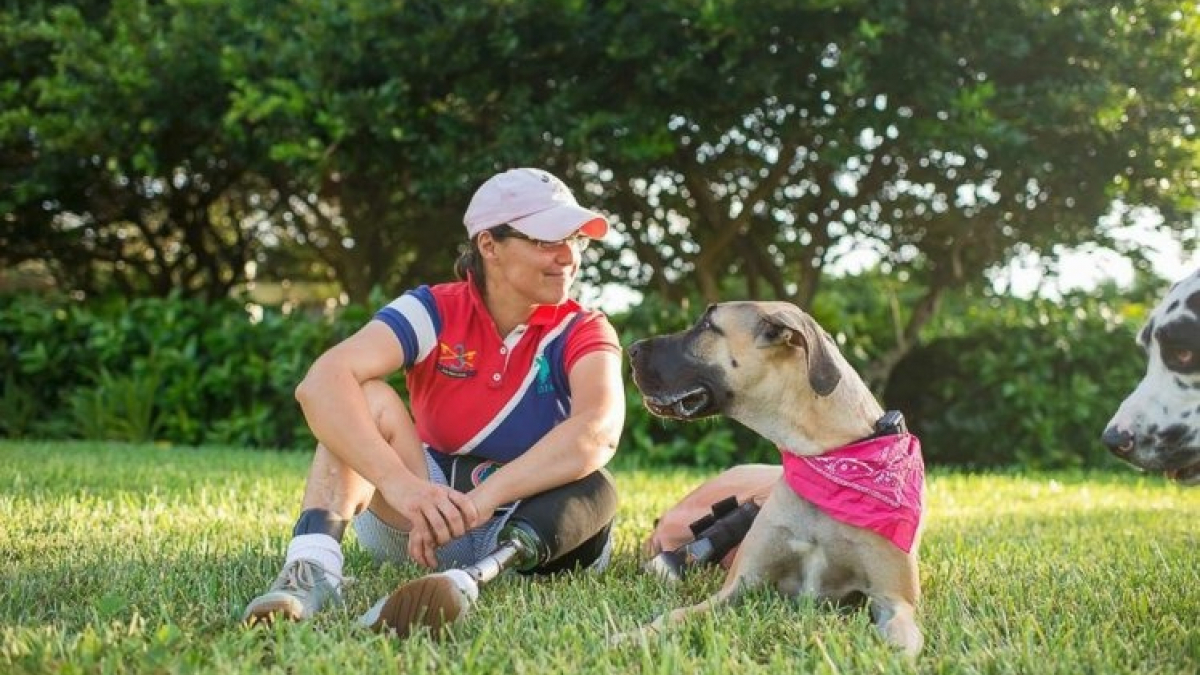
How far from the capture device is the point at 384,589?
352cm

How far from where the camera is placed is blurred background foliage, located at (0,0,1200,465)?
776cm

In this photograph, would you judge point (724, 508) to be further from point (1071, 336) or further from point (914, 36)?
point (1071, 336)

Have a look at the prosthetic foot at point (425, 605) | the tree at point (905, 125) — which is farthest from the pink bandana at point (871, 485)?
the tree at point (905, 125)

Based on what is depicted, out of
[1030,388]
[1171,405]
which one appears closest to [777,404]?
[1171,405]

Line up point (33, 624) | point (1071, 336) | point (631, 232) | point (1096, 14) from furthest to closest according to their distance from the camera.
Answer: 1. point (631, 232)
2. point (1071, 336)
3. point (1096, 14)
4. point (33, 624)

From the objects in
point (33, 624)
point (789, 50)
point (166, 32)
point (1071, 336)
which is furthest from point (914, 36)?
point (33, 624)

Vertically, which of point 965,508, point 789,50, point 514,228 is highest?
point 789,50

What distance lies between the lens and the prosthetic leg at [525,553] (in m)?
2.88

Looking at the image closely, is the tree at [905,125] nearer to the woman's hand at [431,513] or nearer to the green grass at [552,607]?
the green grass at [552,607]

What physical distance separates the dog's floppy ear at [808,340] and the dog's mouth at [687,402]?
0.72ft

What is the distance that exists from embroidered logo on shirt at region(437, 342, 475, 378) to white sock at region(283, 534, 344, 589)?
2.26 feet

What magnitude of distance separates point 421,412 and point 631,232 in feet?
20.1

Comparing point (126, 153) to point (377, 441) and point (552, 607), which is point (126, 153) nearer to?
point (377, 441)

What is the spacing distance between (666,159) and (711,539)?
5.44m
